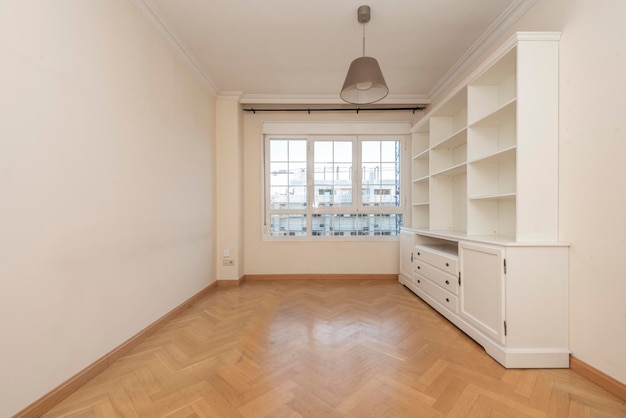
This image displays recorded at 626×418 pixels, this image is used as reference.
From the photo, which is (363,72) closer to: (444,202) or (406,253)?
(444,202)

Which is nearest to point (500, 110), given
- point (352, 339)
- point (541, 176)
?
point (541, 176)

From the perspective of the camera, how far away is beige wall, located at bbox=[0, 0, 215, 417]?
125 cm

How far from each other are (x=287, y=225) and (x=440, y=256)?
232cm

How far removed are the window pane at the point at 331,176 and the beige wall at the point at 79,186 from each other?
2171mm

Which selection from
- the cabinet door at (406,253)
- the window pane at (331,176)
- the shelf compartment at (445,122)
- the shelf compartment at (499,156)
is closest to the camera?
the shelf compartment at (499,156)

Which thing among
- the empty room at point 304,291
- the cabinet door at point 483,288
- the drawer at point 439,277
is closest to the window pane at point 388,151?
the empty room at point 304,291

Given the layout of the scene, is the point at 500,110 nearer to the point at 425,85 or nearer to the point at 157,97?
the point at 425,85

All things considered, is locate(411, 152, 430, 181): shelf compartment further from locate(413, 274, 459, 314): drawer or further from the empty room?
locate(413, 274, 459, 314): drawer

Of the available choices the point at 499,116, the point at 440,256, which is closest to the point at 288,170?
the point at 440,256

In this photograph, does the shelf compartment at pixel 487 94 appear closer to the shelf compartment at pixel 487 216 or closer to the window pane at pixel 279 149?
the shelf compartment at pixel 487 216

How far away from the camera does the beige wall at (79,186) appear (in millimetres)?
1249

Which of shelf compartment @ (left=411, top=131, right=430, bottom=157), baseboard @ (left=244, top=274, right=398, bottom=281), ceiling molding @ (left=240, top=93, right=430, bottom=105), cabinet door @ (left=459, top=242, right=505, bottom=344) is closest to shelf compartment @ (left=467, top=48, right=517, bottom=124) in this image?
cabinet door @ (left=459, top=242, right=505, bottom=344)

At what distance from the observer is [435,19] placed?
237cm

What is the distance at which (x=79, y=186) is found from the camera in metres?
1.57
